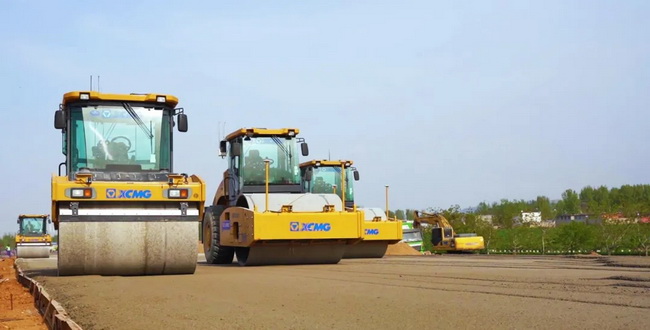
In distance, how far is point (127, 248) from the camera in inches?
470

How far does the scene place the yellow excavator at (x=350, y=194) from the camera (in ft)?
62.6

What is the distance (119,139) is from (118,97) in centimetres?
74

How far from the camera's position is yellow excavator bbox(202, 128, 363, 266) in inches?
585

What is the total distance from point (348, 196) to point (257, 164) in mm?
5677

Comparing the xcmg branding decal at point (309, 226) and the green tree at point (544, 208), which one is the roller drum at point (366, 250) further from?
the green tree at point (544, 208)

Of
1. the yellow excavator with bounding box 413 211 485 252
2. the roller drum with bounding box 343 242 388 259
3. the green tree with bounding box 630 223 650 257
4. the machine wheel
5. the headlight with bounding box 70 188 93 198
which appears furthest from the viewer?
the yellow excavator with bounding box 413 211 485 252

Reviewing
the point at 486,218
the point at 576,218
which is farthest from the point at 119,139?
the point at 576,218

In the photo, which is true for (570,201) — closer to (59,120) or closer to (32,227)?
(32,227)

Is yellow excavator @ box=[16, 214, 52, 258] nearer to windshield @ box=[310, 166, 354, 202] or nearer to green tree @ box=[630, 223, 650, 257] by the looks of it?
windshield @ box=[310, 166, 354, 202]

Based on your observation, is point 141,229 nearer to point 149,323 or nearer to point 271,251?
point 271,251

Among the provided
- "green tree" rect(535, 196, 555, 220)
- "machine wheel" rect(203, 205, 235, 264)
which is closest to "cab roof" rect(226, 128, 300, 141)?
"machine wheel" rect(203, 205, 235, 264)

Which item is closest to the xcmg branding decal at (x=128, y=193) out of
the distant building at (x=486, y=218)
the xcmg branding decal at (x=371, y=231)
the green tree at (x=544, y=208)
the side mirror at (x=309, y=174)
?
the xcmg branding decal at (x=371, y=231)

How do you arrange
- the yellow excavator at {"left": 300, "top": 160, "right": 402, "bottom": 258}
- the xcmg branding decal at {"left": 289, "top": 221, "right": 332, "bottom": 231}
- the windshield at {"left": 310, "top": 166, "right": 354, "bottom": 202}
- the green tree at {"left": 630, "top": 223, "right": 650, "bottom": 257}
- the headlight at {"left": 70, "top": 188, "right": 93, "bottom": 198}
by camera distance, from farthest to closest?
the green tree at {"left": 630, "top": 223, "right": 650, "bottom": 257}, the windshield at {"left": 310, "top": 166, "right": 354, "bottom": 202}, the yellow excavator at {"left": 300, "top": 160, "right": 402, "bottom": 258}, the xcmg branding decal at {"left": 289, "top": 221, "right": 332, "bottom": 231}, the headlight at {"left": 70, "top": 188, "right": 93, "bottom": 198}

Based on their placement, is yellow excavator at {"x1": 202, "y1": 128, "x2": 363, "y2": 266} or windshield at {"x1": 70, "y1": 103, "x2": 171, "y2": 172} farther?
yellow excavator at {"x1": 202, "y1": 128, "x2": 363, "y2": 266}
